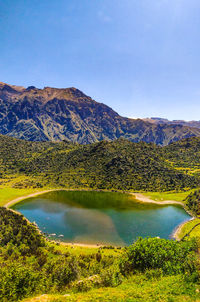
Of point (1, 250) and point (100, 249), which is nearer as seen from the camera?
point (1, 250)

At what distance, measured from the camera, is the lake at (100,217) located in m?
92.0

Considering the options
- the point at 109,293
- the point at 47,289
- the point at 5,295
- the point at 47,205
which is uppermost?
the point at 109,293

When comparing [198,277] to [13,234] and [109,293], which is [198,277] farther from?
[13,234]

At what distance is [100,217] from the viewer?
379 ft

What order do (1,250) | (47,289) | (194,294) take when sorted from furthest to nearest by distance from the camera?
(1,250) → (47,289) → (194,294)

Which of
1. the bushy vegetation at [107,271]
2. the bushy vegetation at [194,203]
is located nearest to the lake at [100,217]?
the bushy vegetation at [194,203]

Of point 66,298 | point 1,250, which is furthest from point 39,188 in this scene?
point 66,298

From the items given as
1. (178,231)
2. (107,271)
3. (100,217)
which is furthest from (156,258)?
(100,217)

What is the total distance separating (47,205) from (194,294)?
13376 cm

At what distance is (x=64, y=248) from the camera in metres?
77.3

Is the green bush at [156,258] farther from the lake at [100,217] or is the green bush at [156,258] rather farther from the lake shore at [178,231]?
the lake shore at [178,231]

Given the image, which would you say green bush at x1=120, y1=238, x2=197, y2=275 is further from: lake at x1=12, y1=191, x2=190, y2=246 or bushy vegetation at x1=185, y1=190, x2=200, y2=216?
bushy vegetation at x1=185, y1=190, x2=200, y2=216

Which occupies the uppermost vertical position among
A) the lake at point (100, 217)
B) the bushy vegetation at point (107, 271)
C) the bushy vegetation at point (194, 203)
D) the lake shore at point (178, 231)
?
the bushy vegetation at point (107, 271)

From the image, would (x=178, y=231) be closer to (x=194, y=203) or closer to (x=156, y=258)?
(x=194, y=203)
